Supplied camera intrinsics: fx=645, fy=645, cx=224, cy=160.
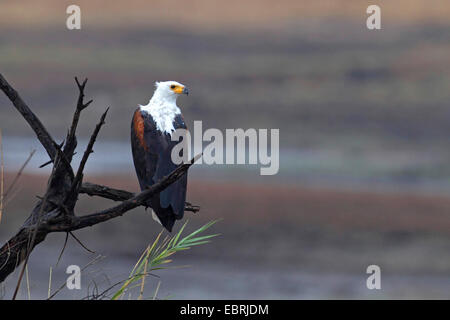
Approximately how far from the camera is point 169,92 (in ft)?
24.7

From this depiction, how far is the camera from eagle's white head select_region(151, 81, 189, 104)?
7.52 m

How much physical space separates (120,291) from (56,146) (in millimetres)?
1328

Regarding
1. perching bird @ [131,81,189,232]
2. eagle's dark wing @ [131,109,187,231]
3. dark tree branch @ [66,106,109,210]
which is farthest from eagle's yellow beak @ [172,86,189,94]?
dark tree branch @ [66,106,109,210]

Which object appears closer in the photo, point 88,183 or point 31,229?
point 31,229

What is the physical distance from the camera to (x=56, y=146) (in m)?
4.49

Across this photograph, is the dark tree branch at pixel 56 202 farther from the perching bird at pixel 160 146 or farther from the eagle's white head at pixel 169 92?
the eagle's white head at pixel 169 92

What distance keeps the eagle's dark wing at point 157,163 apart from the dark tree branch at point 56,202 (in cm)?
169

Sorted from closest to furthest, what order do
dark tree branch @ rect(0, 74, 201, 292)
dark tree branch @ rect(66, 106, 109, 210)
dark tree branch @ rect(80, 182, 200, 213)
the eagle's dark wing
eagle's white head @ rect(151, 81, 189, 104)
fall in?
1. dark tree branch @ rect(66, 106, 109, 210)
2. dark tree branch @ rect(0, 74, 201, 292)
3. dark tree branch @ rect(80, 182, 200, 213)
4. the eagle's dark wing
5. eagle's white head @ rect(151, 81, 189, 104)

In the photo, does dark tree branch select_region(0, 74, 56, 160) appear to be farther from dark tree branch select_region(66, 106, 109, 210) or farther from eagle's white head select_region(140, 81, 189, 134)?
eagle's white head select_region(140, 81, 189, 134)

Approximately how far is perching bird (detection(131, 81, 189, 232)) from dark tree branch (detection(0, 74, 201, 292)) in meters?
1.71

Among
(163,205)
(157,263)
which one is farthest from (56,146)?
(163,205)
